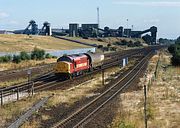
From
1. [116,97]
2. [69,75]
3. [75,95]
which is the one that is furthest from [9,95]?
Answer: [69,75]

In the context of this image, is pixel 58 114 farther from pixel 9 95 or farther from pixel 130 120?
pixel 9 95

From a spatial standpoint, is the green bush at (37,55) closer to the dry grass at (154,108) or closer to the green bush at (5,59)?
the green bush at (5,59)

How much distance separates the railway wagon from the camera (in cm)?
5306

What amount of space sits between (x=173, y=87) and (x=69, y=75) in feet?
44.5

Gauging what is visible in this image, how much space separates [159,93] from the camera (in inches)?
1607

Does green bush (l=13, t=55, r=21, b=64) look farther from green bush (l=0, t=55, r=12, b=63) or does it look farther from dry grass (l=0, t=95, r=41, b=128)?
dry grass (l=0, t=95, r=41, b=128)

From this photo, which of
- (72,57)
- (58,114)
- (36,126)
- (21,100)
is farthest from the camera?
(72,57)

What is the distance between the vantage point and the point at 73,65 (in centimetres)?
5472

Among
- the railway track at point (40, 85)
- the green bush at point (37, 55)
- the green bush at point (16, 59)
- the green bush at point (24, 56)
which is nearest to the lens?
the railway track at point (40, 85)

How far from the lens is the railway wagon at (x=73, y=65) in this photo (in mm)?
53062

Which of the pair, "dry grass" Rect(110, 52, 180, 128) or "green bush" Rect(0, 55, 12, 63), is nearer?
"dry grass" Rect(110, 52, 180, 128)

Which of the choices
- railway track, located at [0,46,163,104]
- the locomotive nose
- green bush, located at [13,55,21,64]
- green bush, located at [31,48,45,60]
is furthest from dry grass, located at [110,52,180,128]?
green bush, located at [31,48,45,60]

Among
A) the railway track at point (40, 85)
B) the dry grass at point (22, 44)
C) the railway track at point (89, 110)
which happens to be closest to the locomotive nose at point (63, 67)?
the railway track at point (40, 85)

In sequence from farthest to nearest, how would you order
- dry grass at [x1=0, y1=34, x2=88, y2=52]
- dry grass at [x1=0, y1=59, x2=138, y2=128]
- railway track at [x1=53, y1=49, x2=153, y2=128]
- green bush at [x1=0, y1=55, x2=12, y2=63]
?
dry grass at [x1=0, y1=34, x2=88, y2=52]
green bush at [x1=0, y1=55, x2=12, y2=63]
dry grass at [x1=0, y1=59, x2=138, y2=128]
railway track at [x1=53, y1=49, x2=153, y2=128]
